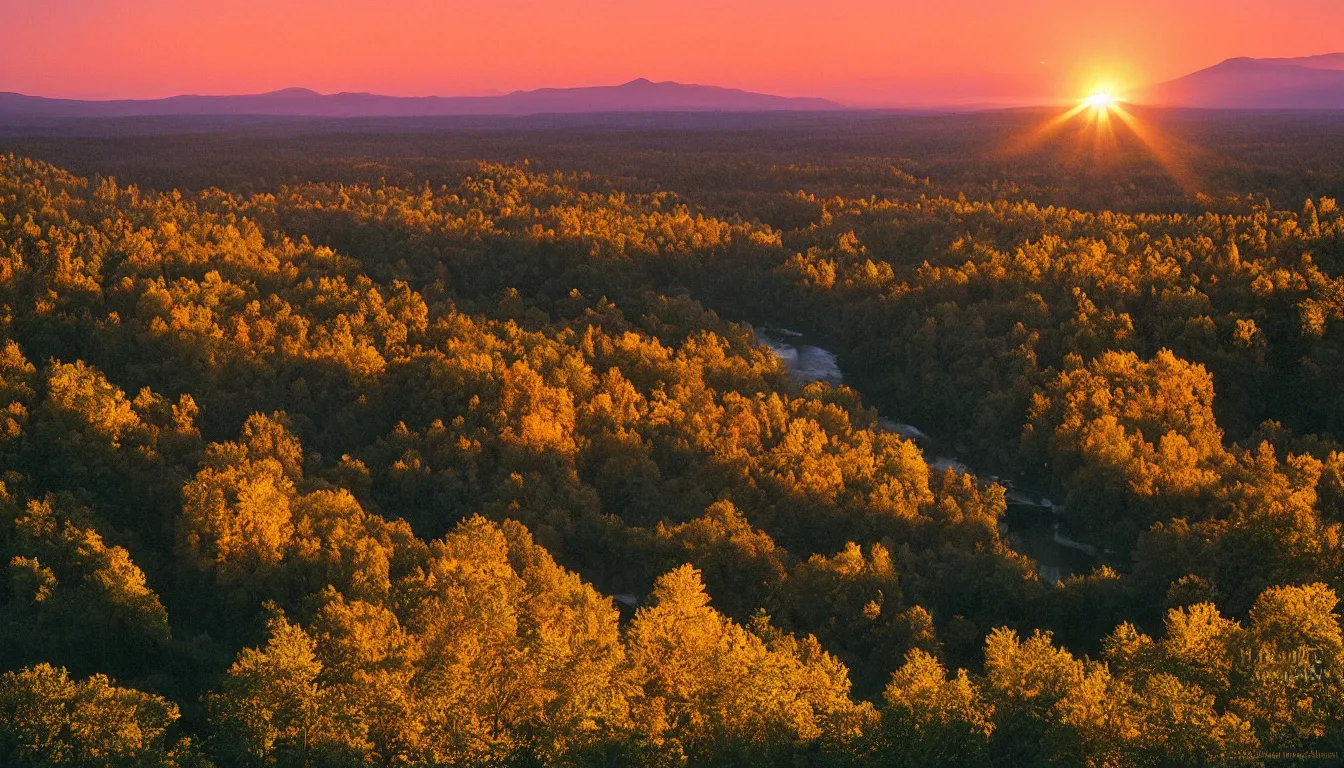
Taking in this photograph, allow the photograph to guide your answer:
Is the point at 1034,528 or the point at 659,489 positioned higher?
the point at 659,489

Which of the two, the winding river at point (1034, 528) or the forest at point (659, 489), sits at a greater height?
the forest at point (659, 489)

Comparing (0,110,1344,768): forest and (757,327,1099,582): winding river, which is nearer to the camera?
(0,110,1344,768): forest

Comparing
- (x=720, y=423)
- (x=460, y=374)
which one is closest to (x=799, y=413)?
(x=720, y=423)

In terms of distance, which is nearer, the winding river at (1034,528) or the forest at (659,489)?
the forest at (659,489)

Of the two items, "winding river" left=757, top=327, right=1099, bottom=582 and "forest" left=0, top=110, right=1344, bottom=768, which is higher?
"forest" left=0, top=110, right=1344, bottom=768

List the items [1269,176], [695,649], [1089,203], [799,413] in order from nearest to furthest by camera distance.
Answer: [695,649] < [799,413] < [1089,203] < [1269,176]

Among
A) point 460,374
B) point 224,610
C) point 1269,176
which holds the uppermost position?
point 1269,176

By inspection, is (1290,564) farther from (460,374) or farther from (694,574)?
(460,374)

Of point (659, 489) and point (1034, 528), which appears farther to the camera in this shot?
point (1034, 528)
